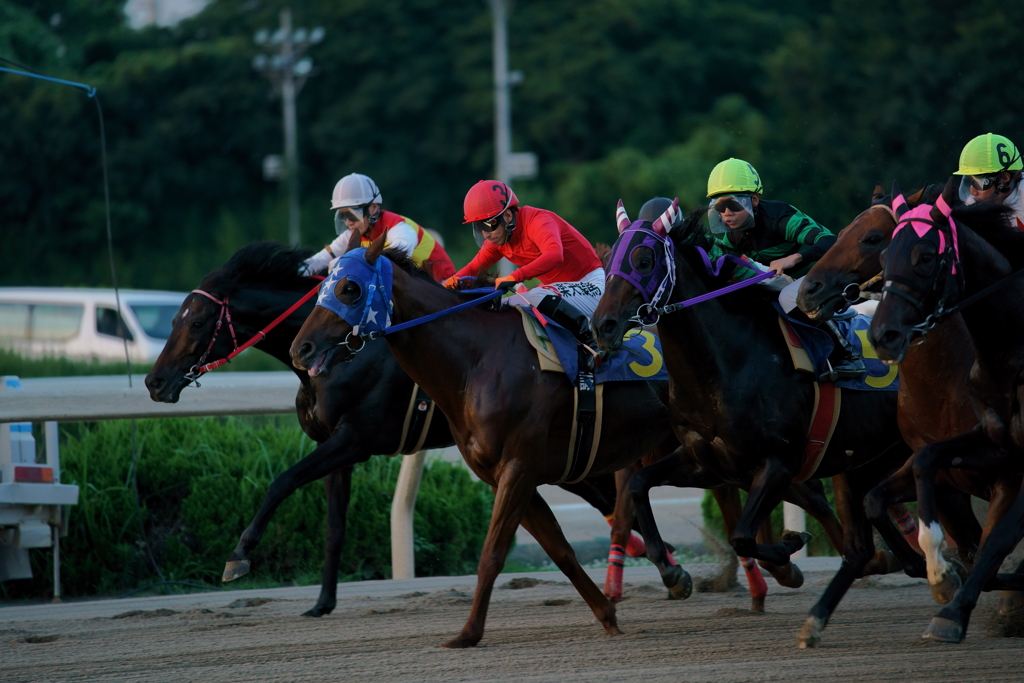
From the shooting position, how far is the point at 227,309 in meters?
7.34

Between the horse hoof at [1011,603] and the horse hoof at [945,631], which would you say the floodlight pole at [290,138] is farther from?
the horse hoof at [945,631]

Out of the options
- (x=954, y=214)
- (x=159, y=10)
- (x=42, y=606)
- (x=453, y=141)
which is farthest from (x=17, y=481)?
(x=159, y=10)

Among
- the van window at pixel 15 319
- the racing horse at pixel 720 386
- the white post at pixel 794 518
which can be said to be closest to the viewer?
the racing horse at pixel 720 386

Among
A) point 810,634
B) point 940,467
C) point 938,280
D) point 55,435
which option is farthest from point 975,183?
point 55,435

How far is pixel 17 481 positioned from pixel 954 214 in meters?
5.09

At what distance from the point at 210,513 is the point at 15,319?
10259 millimetres

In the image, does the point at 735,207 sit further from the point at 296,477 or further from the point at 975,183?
the point at 296,477

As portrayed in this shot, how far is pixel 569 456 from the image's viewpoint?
244 inches

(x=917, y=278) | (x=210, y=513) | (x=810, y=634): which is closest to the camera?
(x=917, y=278)

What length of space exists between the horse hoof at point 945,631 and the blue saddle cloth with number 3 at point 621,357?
5.89 feet

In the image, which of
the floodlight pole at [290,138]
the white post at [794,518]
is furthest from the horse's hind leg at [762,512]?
the floodlight pole at [290,138]

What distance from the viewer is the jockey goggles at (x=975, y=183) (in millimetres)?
5891

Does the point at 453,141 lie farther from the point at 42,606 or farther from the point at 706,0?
the point at 42,606

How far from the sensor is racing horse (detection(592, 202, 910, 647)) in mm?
5555
